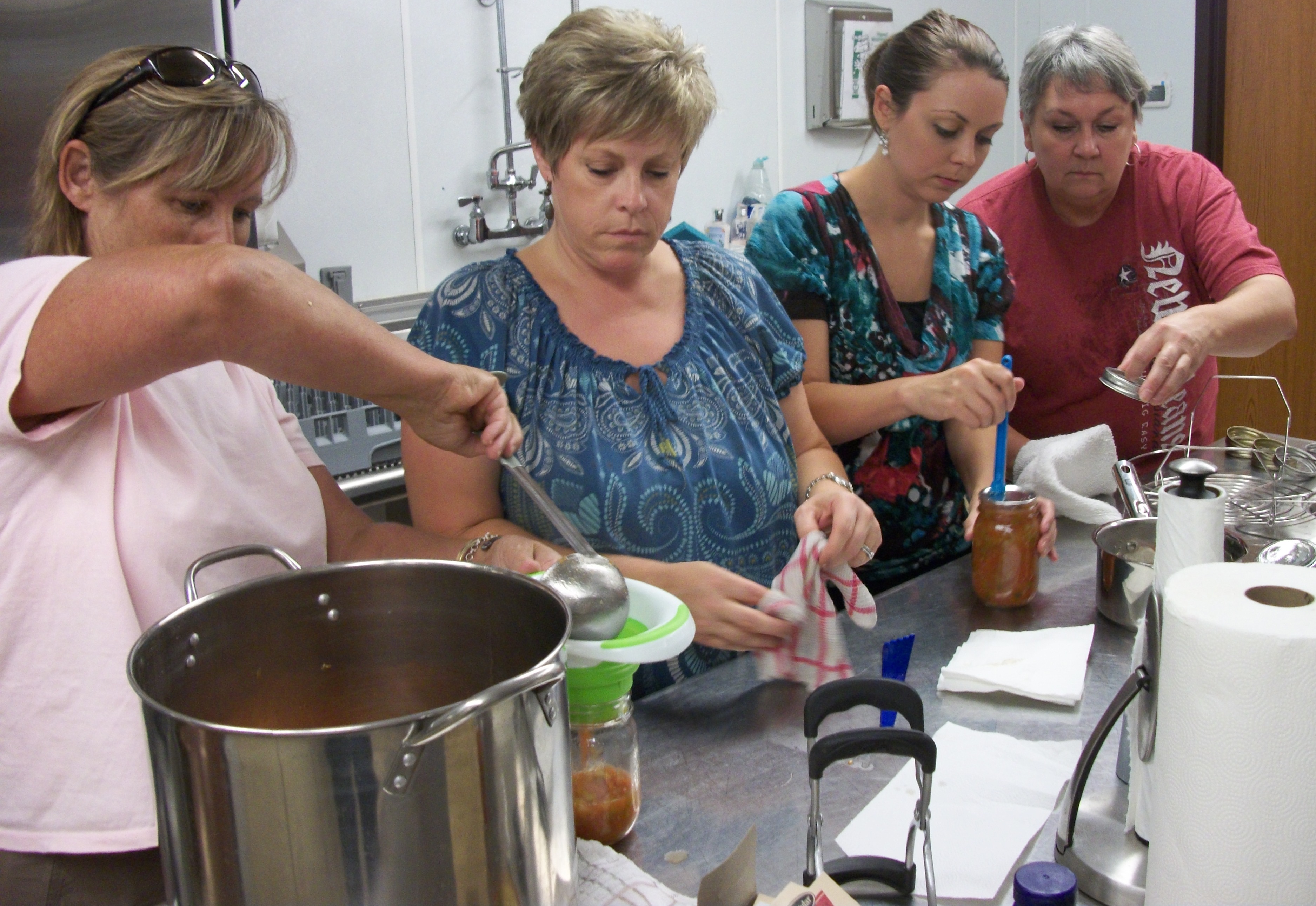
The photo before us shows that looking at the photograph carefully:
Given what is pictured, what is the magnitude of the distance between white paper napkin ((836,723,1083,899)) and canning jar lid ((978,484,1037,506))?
0.41m

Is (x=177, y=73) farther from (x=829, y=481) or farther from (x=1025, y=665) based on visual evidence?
(x=1025, y=665)

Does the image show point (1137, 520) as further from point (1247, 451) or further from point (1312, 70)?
point (1312, 70)

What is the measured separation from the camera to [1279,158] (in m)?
3.98

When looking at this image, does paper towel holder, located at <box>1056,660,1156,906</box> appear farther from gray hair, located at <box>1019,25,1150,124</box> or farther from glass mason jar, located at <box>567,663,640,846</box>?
gray hair, located at <box>1019,25,1150,124</box>

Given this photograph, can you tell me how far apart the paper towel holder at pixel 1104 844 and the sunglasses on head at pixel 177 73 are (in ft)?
3.39

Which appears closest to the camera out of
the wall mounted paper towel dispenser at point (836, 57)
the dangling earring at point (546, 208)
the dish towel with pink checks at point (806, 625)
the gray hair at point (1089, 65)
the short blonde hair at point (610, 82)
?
the dish towel with pink checks at point (806, 625)

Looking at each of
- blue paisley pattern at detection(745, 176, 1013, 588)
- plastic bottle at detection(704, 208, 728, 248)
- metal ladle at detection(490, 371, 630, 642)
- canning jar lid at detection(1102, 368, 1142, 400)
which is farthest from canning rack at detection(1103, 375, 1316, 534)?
plastic bottle at detection(704, 208, 728, 248)

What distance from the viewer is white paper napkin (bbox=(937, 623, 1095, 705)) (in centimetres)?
124

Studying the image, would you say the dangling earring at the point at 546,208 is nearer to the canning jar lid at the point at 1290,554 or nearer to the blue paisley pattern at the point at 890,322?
the blue paisley pattern at the point at 890,322

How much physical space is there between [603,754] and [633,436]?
1.84ft

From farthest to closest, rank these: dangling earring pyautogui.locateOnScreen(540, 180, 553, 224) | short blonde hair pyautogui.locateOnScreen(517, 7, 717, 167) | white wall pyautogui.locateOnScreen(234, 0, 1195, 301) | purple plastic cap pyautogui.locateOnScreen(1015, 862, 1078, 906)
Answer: dangling earring pyautogui.locateOnScreen(540, 180, 553, 224) < white wall pyautogui.locateOnScreen(234, 0, 1195, 301) < short blonde hair pyautogui.locateOnScreen(517, 7, 717, 167) < purple plastic cap pyautogui.locateOnScreen(1015, 862, 1078, 906)

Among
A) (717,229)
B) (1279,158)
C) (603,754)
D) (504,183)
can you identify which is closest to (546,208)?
(504,183)

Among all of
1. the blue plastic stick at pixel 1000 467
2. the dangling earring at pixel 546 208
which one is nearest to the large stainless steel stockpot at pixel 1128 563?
the blue plastic stick at pixel 1000 467

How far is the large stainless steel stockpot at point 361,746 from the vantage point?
59 centimetres
